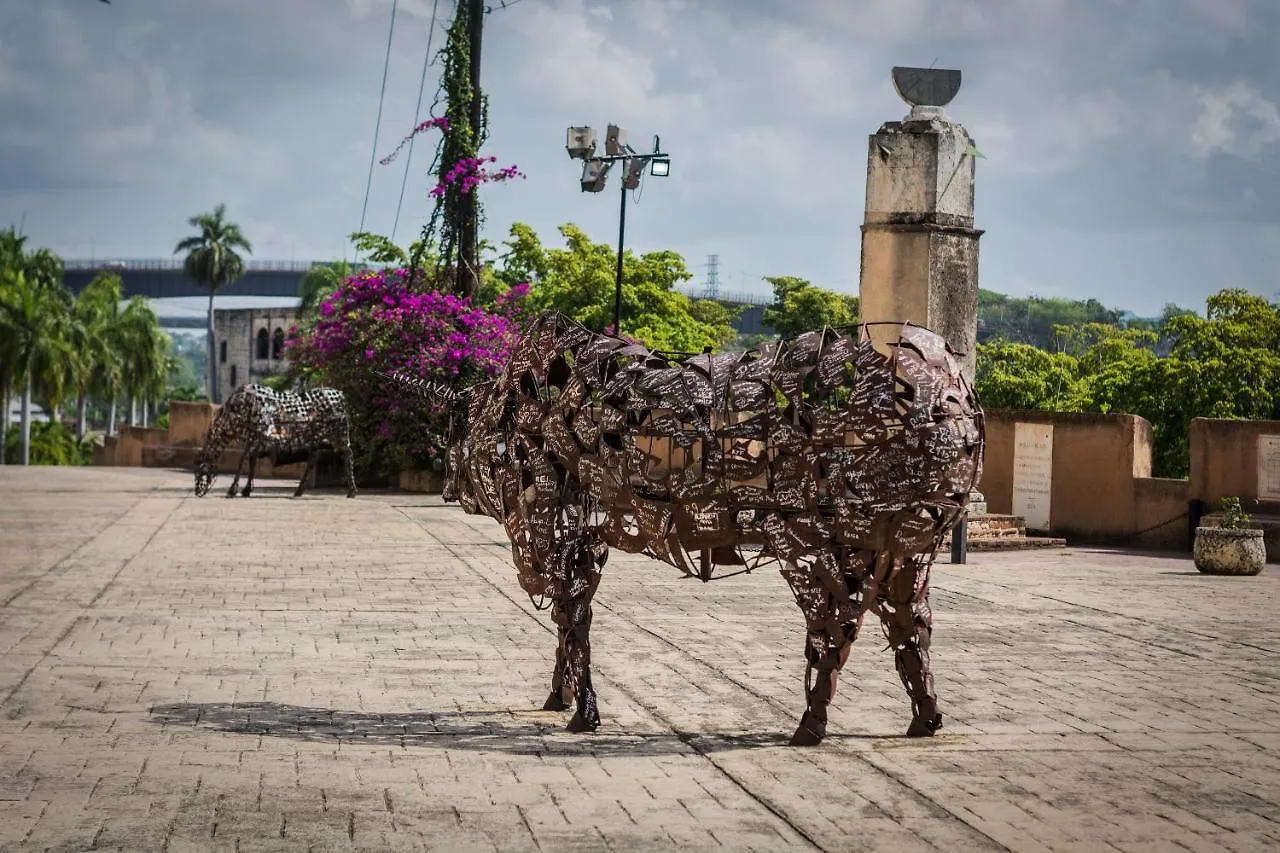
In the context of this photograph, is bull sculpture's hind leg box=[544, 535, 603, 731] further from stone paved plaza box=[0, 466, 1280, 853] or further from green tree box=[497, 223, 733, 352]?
green tree box=[497, 223, 733, 352]

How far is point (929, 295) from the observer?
61.5ft

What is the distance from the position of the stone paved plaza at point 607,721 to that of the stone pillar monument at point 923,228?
15.3 feet

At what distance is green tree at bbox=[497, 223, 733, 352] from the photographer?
1921 inches

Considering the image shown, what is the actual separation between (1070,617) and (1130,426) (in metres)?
9.63

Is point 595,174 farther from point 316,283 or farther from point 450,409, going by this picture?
point 316,283

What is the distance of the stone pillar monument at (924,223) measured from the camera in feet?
61.6

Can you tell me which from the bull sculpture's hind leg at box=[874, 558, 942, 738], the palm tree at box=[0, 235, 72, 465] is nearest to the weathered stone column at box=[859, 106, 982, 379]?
the bull sculpture's hind leg at box=[874, 558, 942, 738]

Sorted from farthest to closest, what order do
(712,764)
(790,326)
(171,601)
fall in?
(790,326) → (171,601) → (712,764)

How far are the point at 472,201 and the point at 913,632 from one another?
1037 inches

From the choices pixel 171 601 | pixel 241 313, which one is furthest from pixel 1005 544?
pixel 241 313

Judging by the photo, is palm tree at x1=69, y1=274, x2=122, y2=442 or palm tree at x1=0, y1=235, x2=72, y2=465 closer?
palm tree at x1=0, y1=235, x2=72, y2=465

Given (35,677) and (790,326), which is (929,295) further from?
(790,326)

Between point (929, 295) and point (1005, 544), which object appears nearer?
point (929, 295)

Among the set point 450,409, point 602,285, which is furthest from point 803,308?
point 450,409
